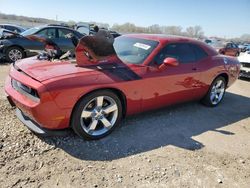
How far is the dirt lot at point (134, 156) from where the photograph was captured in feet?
9.55

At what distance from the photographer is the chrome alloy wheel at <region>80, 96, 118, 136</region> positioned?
3564 millimetres

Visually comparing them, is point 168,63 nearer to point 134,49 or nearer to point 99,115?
point 134,49

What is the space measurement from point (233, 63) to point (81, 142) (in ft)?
14.2

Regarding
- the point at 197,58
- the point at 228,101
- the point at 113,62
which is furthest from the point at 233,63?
the point at 113,62

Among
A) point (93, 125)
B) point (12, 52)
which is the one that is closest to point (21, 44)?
point (12, 52)

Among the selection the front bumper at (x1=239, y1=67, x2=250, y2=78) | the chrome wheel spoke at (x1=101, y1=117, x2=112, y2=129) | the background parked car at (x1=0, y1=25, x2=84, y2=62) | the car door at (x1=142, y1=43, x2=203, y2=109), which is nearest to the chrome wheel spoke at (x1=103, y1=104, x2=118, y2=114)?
the chrome wheel spoke at (x1=101, y1=117, x2=112, y2=129)

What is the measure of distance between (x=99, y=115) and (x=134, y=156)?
784 mm

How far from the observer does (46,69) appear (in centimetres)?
349

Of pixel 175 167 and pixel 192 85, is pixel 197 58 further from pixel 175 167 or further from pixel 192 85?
pixel 175 167

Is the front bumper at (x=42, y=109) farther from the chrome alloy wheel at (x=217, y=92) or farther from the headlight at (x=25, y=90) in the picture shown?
the chrome alloy wheel at (x=217, y=92)

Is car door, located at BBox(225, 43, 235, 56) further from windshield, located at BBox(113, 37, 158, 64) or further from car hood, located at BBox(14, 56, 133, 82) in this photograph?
car hood, located at BBox(14, 56, 133, 82)

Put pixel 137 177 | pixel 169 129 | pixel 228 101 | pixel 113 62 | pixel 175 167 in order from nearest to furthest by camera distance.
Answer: pixel 137 177 → pixel 175 167 → pixel 113 62 → pixel 169 129 → pixel 228 101

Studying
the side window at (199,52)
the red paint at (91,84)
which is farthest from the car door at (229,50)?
the red paint at (91,84)

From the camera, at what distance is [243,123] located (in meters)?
5.07
